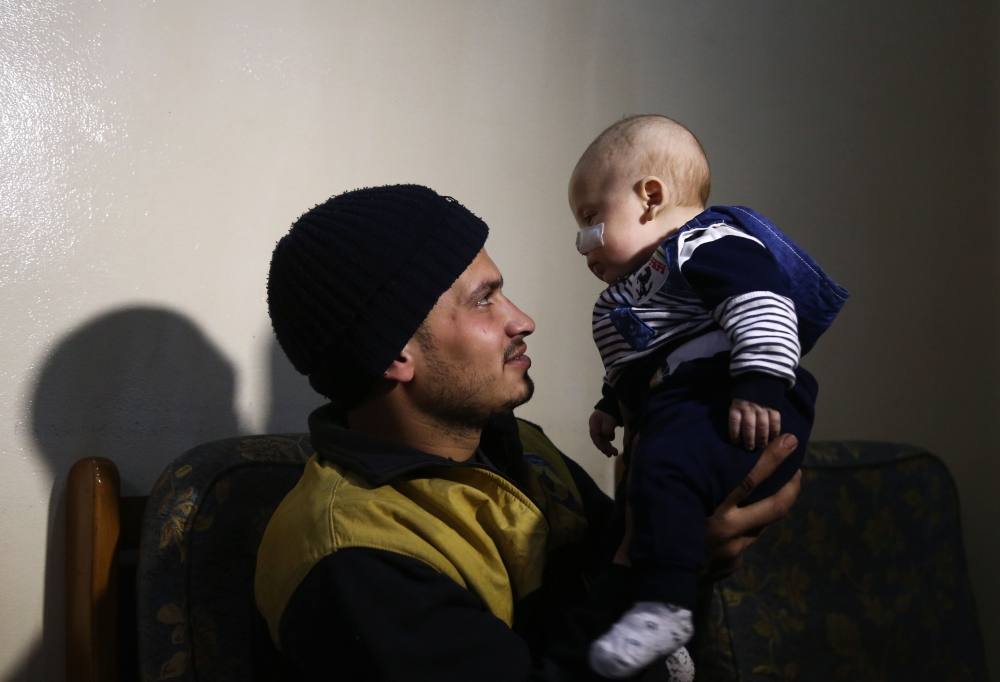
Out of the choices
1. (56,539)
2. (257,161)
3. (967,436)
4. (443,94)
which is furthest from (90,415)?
(967,436)

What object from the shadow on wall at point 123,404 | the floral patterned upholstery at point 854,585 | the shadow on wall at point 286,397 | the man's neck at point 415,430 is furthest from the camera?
the floral patterned upholstery at point 854,585

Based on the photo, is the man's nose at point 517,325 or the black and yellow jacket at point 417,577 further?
the man's nose at point 517,325

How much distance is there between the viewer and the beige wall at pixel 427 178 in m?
1.48

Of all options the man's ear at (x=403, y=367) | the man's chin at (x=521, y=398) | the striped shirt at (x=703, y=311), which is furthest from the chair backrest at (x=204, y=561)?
the striped shirt at (x=703, y=311)

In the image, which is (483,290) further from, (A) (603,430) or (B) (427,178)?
(B) (427,178)

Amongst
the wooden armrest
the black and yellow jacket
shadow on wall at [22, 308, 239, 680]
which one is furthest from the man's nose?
the wooden armrest

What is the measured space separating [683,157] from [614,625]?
2.46ft

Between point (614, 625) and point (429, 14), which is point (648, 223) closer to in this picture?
point (614, 625)

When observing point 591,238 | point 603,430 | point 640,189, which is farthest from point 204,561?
point 640,189

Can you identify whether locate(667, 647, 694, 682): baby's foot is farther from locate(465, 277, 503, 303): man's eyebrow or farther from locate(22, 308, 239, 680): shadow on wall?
locate(22, 308, 239, 680): shadow on wall

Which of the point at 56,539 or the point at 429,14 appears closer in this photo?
the point at 56,539

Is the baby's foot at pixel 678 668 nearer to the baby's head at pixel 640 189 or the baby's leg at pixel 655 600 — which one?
the baby's leg at pixel 655 600

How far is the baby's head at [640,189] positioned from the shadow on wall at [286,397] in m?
0.78

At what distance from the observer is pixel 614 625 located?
1.02m
